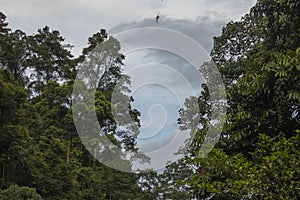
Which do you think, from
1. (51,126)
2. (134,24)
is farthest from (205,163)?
(51,126)

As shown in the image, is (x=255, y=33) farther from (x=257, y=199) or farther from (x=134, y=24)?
(x=257, y=199)

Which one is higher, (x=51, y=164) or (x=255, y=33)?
(x=255, y=33)

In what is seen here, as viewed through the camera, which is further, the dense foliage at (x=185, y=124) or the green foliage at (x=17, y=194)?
the green foliage at (x=17, y=194)

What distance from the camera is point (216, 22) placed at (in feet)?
32.6

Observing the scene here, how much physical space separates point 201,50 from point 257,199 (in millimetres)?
3710

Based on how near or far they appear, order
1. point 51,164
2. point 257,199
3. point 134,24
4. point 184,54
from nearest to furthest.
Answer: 1. point 257,199
2. point 184,54
3. point 134,24
4. point 51,164

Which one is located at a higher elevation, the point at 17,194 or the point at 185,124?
the point at 185,124

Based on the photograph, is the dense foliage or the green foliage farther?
the green foliage

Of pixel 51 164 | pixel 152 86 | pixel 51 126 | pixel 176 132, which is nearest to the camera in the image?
pixel 152 86

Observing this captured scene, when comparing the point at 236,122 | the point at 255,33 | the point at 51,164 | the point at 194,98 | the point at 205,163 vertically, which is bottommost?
the point at 205,163

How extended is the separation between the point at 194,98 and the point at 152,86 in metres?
2.28

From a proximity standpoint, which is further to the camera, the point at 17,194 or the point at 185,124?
the point at 185,124

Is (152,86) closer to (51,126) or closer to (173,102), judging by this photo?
(173,102)

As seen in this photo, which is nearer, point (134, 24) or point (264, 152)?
point (264, 152)
